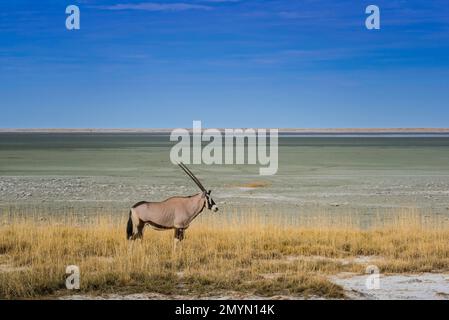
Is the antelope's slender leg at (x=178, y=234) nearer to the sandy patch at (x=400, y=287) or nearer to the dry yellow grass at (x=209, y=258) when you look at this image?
the dry yellow grass at (x=209, y=258)

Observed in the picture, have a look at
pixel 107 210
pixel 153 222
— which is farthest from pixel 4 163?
pixel 153 222

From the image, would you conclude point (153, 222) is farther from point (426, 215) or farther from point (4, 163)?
point (4, 163)

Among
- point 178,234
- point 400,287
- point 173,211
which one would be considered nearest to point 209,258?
point 178,234

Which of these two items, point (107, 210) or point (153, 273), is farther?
point (107, 210)

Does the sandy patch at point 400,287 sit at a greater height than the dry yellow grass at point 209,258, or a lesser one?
lesser

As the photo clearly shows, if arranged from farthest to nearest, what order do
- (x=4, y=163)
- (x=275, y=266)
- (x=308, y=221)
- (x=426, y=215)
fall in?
(x=4, y=163) < (x=426, y=215) < (x=308, y=221) < (x=275, y=266)

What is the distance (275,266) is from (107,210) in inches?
437

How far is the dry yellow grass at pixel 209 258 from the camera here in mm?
9156

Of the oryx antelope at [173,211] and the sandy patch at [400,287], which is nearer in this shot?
the sandy patch at [400,287]

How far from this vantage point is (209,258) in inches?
435

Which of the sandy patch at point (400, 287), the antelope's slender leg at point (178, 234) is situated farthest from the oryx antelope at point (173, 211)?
the sandy patch at point (400, 287)

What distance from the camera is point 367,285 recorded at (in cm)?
931

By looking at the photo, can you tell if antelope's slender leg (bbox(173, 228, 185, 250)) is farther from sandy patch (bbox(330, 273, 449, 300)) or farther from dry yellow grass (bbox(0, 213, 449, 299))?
sandy patch (bbox(330, 273, 449, 300))

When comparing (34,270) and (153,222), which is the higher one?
(153,222)
